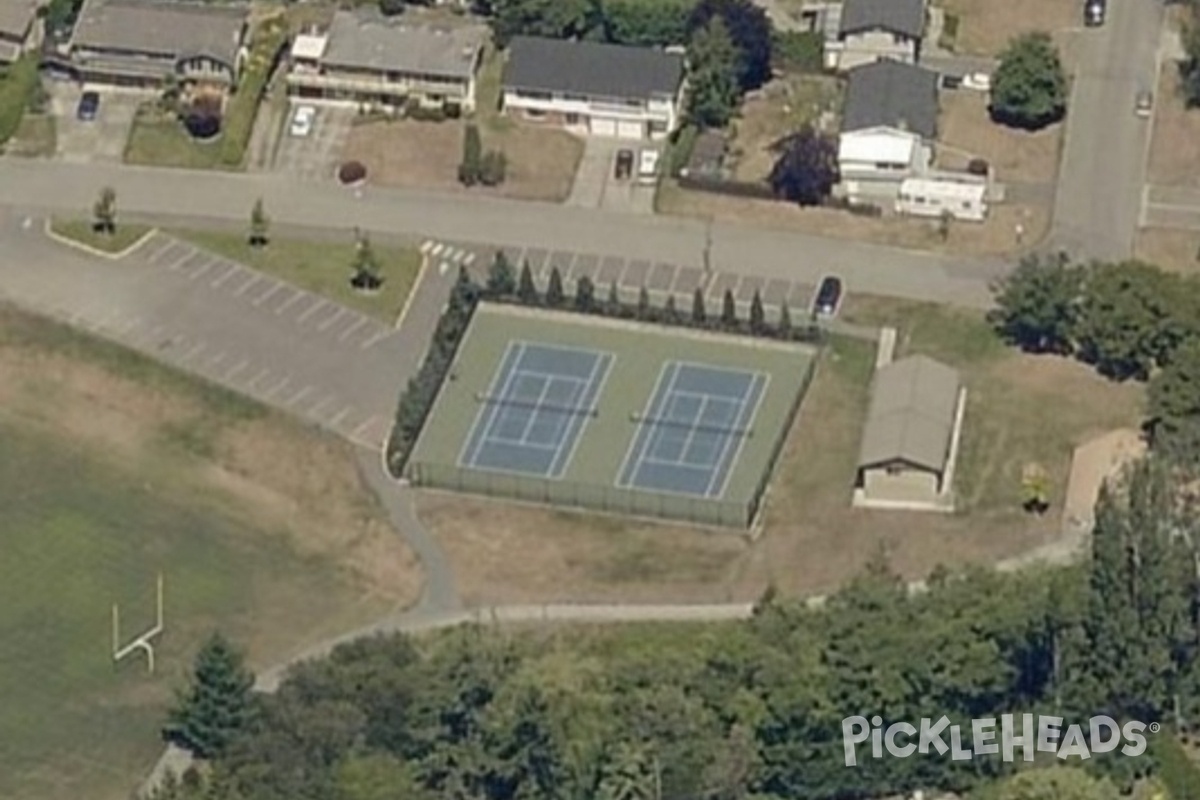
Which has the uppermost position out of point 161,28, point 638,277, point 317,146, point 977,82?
point 161,28

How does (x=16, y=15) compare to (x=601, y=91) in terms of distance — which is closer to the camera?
(x=601, y=91)

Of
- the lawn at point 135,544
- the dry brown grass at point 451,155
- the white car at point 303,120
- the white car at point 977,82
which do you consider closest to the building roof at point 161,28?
the white car at point 303,120

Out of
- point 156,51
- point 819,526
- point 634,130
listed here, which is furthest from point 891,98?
point 156,51

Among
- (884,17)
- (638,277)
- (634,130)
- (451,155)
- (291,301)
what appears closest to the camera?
(291,301)

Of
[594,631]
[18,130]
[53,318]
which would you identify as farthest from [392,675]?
[18,130]

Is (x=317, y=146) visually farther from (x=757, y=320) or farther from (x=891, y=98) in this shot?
(x=891, y=98)

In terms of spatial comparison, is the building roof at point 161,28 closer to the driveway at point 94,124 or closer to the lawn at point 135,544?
the driveway at point 94,124

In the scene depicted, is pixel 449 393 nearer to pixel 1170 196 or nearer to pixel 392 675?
pixel 392 675
